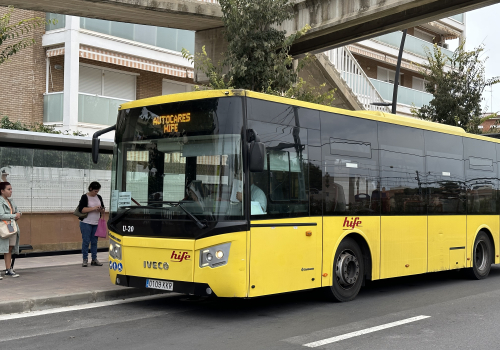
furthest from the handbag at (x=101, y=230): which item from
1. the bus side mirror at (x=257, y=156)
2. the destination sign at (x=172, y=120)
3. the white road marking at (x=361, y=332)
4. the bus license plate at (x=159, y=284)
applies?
the white road marking at (x=361, y=332)

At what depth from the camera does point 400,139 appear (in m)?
11.5

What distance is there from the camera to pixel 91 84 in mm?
24938

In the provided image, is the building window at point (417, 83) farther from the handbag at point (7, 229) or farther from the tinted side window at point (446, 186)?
the handbag at point (7, 229)

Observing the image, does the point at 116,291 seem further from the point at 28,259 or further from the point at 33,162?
the point at 33,162

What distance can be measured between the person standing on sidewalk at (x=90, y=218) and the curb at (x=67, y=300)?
2948 millimetres

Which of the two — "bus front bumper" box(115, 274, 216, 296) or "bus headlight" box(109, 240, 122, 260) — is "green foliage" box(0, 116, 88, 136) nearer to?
"bus headlight" box(109, 240, 122, 260)

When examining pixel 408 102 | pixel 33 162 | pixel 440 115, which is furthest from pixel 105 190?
pixel 408 102

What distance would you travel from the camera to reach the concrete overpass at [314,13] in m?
13.0

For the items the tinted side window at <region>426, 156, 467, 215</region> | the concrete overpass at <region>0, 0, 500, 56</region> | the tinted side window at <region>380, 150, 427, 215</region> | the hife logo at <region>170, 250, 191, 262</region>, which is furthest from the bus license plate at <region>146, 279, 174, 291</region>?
the concrete overpass at <region>0, 0, 500, 56</region>

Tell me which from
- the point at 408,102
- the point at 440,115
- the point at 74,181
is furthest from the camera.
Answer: the point at 408,102

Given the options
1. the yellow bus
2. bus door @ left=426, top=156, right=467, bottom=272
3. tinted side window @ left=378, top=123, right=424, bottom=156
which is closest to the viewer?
the yellow bus

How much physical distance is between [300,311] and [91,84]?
712 inches

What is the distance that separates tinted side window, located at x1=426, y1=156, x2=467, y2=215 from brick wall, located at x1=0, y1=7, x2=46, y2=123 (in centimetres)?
1660

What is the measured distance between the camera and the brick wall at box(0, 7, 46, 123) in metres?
23.9
